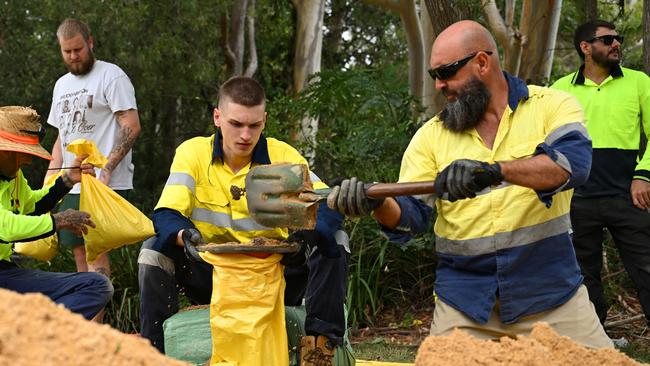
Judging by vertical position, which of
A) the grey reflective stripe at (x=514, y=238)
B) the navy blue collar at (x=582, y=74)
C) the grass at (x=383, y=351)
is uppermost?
the navy blue collar at (x=582, y=74)

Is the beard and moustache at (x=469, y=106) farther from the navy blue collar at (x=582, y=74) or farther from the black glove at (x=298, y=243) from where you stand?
the navy blue collar at (x=582, y=74)

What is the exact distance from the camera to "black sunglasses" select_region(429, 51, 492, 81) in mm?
4219

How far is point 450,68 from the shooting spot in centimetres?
423

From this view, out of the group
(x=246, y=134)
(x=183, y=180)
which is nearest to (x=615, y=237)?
(x=246, y=134)

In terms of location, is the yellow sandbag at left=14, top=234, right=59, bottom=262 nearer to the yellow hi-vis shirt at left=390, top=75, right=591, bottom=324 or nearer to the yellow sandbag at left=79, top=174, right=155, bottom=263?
the yellow sandbag at left=79, top=174, right=155, bottom=263

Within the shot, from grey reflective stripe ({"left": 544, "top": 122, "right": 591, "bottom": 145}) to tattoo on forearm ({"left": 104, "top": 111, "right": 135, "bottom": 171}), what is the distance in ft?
11.0

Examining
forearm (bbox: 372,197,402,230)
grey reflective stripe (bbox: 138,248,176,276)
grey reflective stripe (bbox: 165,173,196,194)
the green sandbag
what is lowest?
the green sandbag

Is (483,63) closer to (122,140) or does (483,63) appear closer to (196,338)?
(196,338)

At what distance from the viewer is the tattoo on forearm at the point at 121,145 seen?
21.6 feet

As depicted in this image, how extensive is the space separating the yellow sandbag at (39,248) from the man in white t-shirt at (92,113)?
1.00 metres

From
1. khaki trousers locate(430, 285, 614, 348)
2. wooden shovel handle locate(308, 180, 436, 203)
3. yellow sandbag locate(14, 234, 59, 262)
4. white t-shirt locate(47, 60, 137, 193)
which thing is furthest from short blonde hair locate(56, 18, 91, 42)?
khaki trousers locate(430, 285, 614, 348)

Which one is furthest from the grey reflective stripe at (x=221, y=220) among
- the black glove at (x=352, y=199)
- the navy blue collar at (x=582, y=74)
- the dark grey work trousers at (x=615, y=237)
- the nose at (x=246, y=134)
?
the navy blue collar at (x=582, y=74)

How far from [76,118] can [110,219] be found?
4.72ft

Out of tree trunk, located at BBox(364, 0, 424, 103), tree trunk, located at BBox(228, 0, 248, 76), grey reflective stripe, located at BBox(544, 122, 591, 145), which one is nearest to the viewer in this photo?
grey reflective stripe, located at BBox(544, 122, 591, 145)
